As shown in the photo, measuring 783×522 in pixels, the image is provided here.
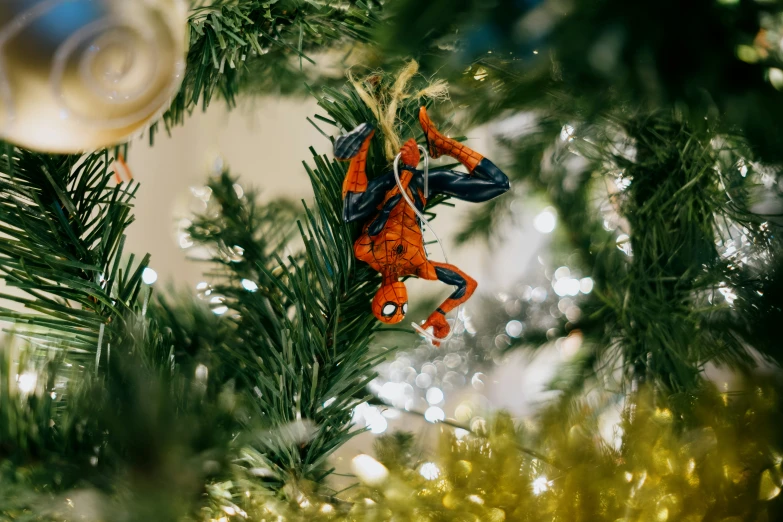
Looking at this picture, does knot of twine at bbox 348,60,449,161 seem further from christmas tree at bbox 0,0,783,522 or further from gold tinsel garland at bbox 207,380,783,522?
gold tinsel garland at bbox 207,380,783,522

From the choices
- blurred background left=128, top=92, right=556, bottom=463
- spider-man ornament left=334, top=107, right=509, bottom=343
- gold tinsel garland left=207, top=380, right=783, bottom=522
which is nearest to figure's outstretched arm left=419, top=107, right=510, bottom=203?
spider-man ornament left=334, top=107, right=509, bottom=343

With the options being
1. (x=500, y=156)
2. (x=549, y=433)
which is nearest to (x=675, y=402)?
(x=549, y=433)

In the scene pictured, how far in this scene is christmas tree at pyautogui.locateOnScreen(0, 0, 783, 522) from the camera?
129 millimetres

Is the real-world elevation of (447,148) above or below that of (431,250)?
below

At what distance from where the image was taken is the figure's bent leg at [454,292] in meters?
0.34

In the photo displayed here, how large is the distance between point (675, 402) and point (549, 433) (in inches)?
2.9

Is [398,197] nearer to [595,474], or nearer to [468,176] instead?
[468,176]

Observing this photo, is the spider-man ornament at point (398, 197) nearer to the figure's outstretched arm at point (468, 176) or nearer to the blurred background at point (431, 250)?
the figure's outstretched arm at point (468, 176)

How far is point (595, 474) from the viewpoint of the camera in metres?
0.19

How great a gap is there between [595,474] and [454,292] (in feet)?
0.57

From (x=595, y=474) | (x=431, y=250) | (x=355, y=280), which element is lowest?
(x=595, y=474)

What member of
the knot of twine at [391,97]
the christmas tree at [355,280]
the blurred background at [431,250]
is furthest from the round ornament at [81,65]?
the blurred background at [431,250]

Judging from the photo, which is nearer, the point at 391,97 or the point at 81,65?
the point at 81,65

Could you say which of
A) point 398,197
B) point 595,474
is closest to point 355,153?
point 398,197
